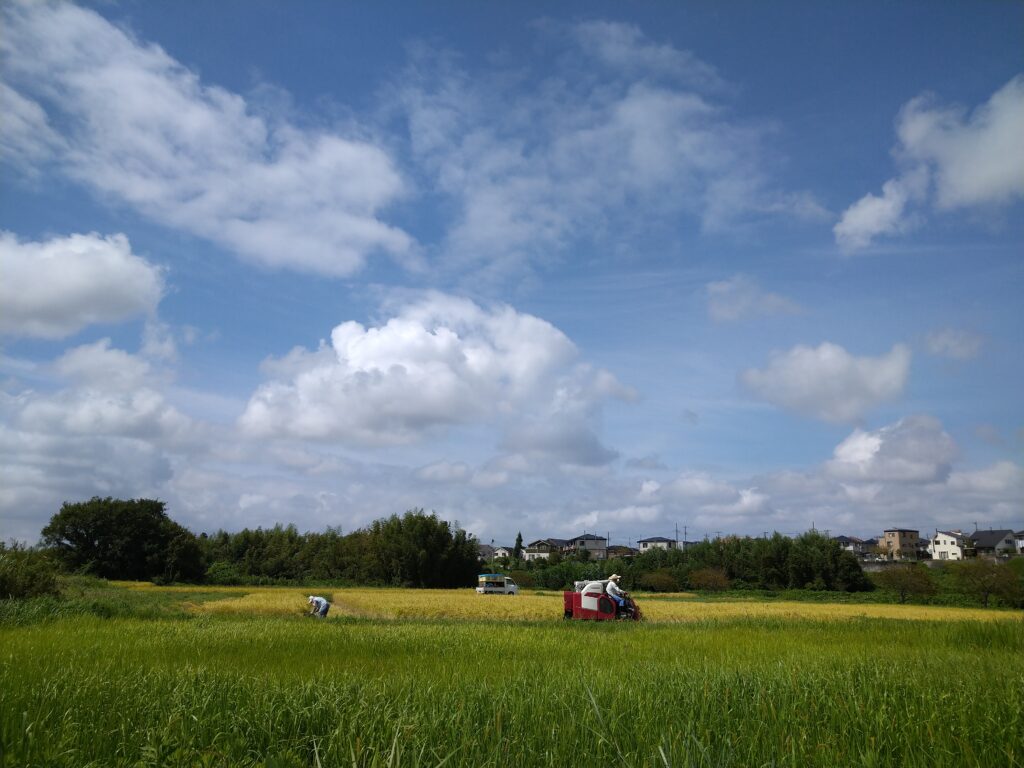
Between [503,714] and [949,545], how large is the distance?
155 metres

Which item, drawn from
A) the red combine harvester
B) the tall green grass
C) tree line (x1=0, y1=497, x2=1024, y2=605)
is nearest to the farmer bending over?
the red combine harvester

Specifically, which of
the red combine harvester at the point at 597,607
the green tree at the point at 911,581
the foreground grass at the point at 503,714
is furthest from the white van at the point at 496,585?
the foreground grass at the point at 503,714

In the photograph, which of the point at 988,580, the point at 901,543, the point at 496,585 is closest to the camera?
the point at 988,580

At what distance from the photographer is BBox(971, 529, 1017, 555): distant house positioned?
11794 centimetres

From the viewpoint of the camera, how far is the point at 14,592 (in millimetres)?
18453

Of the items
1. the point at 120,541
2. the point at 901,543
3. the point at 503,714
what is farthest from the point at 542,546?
the point at 503,714

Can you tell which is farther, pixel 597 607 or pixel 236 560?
pixel 236 560

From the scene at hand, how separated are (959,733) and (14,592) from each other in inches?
885

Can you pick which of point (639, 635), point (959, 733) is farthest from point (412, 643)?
point (959, 733)

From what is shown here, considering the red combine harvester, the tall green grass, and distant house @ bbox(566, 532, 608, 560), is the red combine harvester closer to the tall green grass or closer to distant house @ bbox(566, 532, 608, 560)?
the tall green grass

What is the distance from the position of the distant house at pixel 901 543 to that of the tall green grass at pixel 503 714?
160 meters

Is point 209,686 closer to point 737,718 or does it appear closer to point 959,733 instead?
point 737,718

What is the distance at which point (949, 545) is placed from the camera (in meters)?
129

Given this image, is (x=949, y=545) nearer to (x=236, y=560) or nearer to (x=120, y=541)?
(x=236, y=560)
